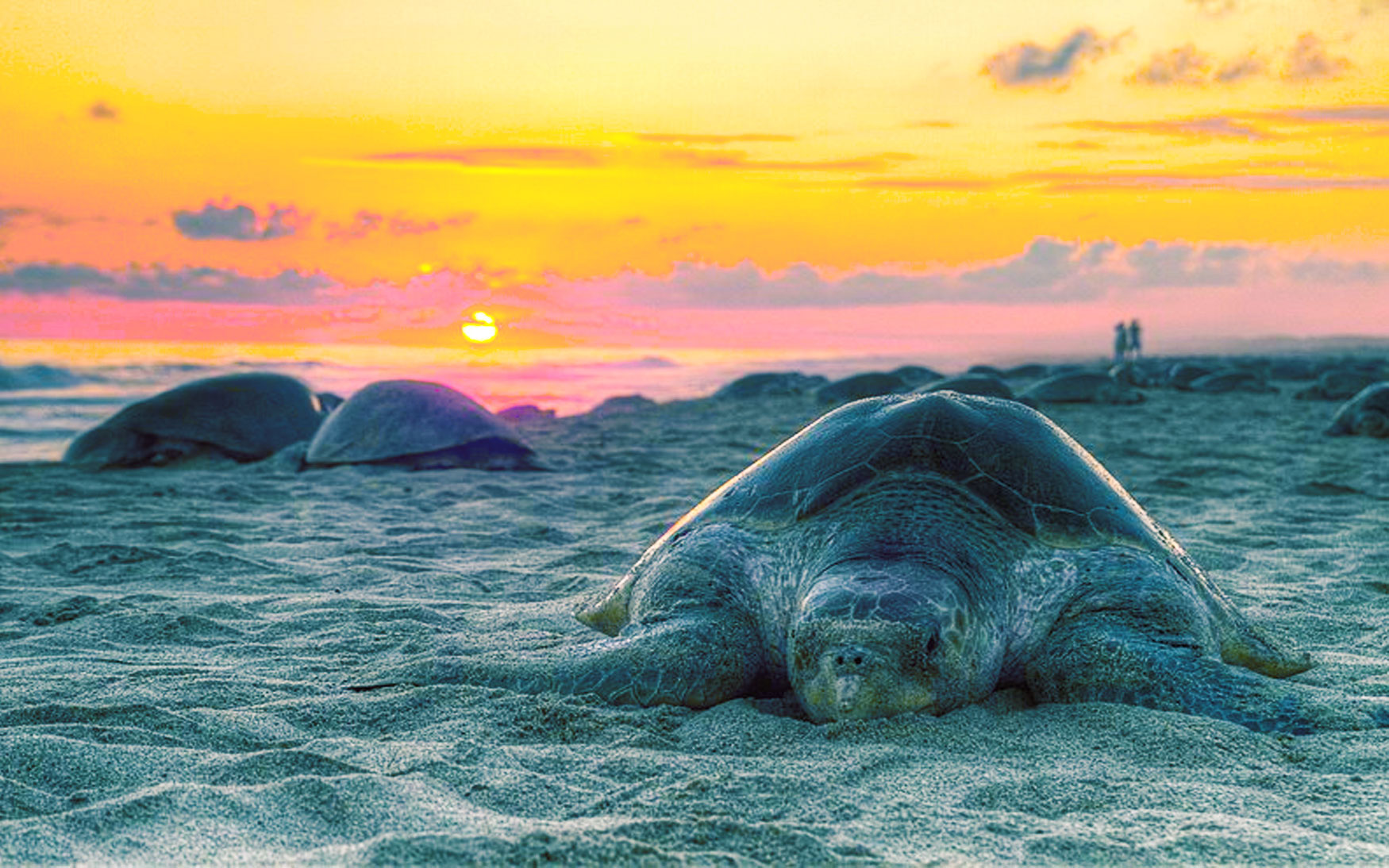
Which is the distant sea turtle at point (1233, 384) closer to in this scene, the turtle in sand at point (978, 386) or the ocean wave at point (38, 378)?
the turtle in sand at point (978, 386)

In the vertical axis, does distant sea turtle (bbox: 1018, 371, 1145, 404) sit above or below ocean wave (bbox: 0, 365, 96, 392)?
below

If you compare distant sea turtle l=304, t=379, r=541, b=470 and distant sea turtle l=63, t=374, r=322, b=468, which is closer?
distant sea turtle l=304, t=379, r=541, b=470

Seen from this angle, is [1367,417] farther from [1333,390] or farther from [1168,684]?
[1168,684]

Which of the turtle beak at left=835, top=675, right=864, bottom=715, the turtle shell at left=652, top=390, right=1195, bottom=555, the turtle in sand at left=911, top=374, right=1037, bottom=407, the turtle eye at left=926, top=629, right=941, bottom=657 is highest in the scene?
the turtle shell at left=652, top=390, right=1195, bottom=555

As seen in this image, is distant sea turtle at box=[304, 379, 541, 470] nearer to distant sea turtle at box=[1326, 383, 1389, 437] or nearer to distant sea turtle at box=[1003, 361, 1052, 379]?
distant sea turtle at box=[1326, 383, 1389, 437]

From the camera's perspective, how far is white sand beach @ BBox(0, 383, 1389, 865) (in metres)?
2.31

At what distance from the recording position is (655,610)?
3.92m

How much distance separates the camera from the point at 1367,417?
45.1 ft

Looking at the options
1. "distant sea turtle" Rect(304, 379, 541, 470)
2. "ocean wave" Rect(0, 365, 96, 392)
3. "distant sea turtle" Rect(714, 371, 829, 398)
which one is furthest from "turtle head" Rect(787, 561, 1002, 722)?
"ocean wave" Rect(0, 365, 96, 392)

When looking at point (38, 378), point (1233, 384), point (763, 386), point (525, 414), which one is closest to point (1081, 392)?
point (1233, 384)

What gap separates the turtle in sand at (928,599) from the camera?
3.15 metres

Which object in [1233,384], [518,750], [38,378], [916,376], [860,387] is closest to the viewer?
[518,750]

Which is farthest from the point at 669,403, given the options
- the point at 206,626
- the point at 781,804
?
the point at 781,804

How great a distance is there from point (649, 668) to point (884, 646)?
79 cm
